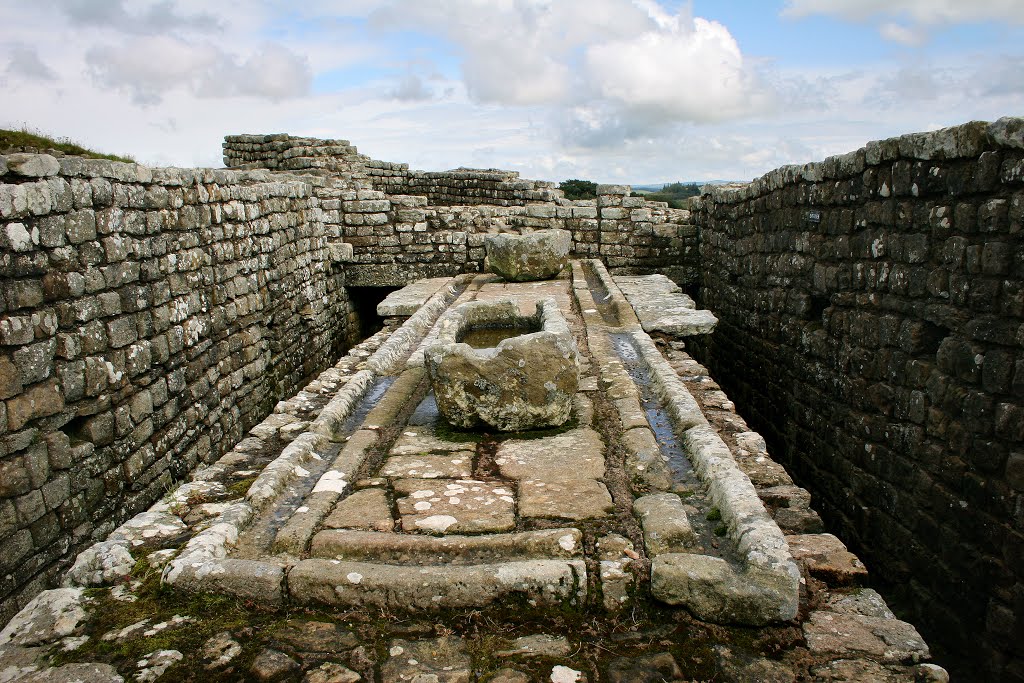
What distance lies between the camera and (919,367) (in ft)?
14.4

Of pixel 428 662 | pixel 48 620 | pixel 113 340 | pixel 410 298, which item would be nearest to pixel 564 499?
pixel 428 662

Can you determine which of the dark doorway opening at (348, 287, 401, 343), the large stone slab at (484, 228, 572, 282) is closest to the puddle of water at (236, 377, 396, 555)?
the large stone slab at (484, 228, 572, 282)

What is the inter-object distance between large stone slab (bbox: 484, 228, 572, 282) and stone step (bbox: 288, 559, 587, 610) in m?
7.02

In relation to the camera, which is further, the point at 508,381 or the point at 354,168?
the point at 354,168

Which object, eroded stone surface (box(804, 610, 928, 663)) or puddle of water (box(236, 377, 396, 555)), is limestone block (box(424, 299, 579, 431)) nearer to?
puddle of water (box(236, 377, 396, 555))

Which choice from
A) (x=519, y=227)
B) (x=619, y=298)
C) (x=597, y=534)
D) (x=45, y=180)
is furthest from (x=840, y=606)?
(x=519, y=227)

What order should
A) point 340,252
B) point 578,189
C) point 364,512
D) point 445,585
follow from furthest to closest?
1. point 578,189
2. point 340,252
3. point 364,512
4. point 445,585

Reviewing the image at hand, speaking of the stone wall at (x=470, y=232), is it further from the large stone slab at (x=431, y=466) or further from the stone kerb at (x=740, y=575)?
the stone kerb at (x=740, y=575)

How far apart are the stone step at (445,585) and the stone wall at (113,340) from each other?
7.89ft

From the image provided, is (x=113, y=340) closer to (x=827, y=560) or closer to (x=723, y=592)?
(x=723, y=592)

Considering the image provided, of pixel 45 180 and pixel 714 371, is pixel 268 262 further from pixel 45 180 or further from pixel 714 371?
pixel 714 371

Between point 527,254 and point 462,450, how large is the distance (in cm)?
583

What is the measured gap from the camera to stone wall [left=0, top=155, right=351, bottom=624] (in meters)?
4.20

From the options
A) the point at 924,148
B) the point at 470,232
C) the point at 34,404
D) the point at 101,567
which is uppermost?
the point at 924,148
